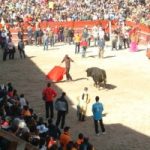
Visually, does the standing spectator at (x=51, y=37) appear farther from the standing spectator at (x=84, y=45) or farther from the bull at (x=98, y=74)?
the bull at (x=98, y=74)

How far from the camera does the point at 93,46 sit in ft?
117

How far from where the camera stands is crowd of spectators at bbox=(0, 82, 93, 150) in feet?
46.0

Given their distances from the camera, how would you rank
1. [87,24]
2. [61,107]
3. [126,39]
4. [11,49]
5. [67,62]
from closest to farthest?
1. [61,107]
2. [67,62]
3. [11,49]
4. [126,39]
5. [87,24]

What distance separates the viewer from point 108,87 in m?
24.6

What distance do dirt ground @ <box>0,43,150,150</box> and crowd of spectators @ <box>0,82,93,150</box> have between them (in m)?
2.08

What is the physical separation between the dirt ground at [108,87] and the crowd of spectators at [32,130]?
2.08 m

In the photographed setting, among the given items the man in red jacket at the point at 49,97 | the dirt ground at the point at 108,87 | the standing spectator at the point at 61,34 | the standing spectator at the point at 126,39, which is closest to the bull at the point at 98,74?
the dirt ground at the point at 108,87

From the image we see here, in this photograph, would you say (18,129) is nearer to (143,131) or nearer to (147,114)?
(143,131)

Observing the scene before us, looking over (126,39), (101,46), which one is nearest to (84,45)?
(101,46)

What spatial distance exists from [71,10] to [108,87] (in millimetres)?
17664

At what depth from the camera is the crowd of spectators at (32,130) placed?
1402cm

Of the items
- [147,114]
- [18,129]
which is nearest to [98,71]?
[147,114]

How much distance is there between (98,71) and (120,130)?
531 centimetres

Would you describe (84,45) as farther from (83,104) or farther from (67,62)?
(83,104)
